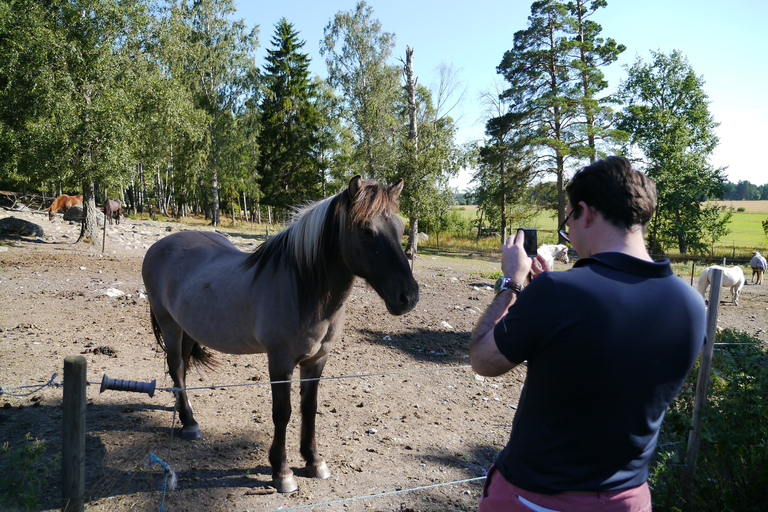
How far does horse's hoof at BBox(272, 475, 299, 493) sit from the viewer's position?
3.19 metres

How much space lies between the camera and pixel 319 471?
3406mm

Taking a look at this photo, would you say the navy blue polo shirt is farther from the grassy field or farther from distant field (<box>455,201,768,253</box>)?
distant field (<box>455,201,768,253</box>)

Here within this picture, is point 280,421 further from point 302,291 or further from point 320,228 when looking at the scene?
point 320,228

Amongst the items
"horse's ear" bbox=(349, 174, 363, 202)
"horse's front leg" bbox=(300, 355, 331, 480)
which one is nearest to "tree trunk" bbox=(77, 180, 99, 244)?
"horse's front leg" bbox=(300, 355, 331, 480)

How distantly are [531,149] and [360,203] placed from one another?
953 inches

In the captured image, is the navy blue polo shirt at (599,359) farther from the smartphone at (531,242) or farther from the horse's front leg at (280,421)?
the horse's front leg at (280,421)

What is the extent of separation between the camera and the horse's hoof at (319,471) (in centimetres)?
340

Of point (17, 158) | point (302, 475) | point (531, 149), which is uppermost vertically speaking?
point (531, 149)

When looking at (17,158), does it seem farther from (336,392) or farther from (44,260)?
(336,392)

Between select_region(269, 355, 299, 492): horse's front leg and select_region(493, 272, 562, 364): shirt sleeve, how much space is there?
2.25 m

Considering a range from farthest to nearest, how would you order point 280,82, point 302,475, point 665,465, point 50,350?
point 280,82
point 50,350
point 302,475
point 665,465

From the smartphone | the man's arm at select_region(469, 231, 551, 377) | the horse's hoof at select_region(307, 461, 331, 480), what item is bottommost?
the horse's hoof at select_region(307, 461, 331, 480)

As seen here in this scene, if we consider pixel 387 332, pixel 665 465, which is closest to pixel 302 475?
pixel 665 465

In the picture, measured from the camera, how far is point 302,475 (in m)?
3.45
